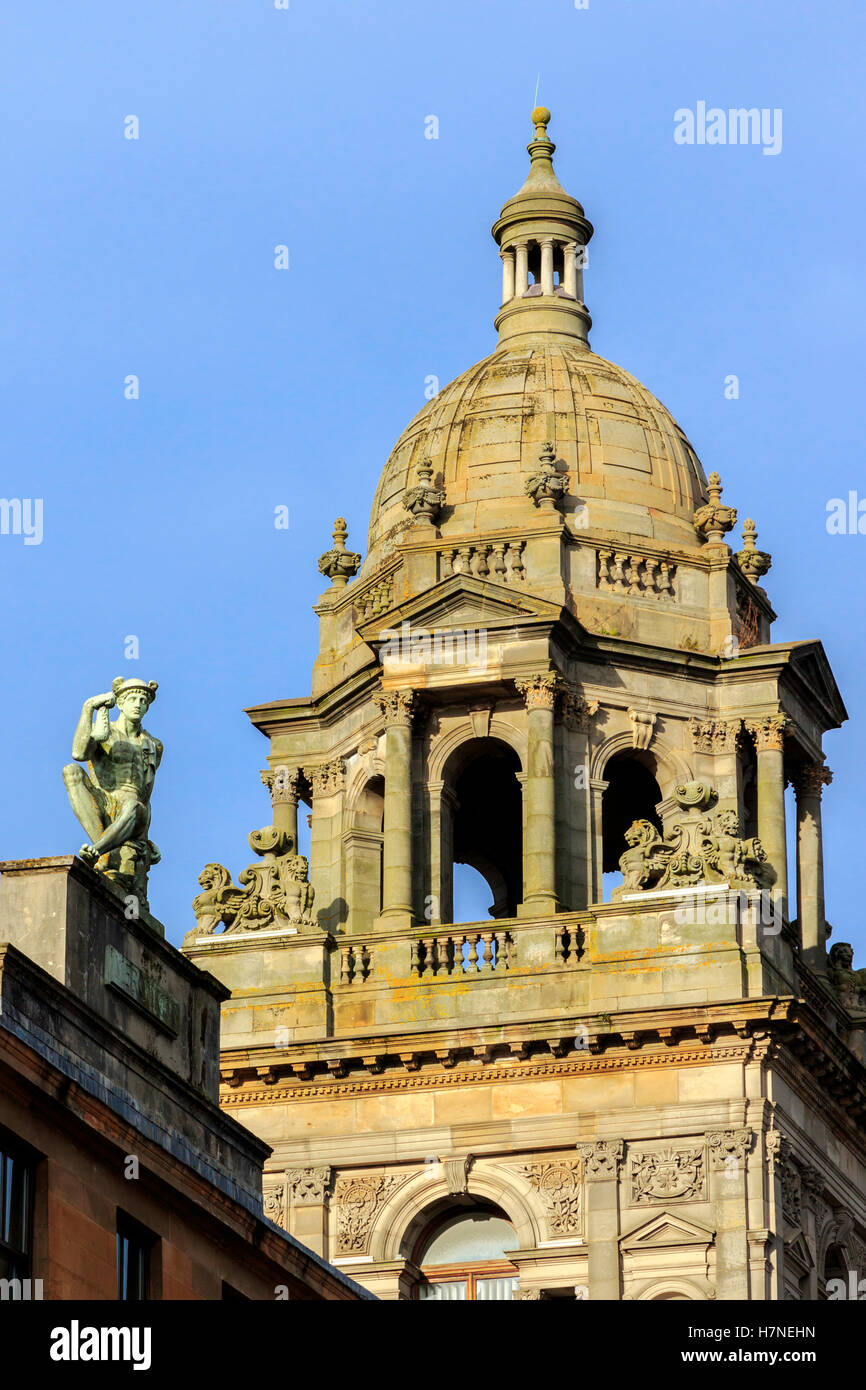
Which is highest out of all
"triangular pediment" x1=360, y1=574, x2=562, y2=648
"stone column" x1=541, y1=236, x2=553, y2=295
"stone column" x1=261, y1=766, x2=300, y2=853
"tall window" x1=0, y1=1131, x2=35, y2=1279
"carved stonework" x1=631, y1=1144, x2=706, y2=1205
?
"stone column" x1=541, y1=236, x2=553, y2=295

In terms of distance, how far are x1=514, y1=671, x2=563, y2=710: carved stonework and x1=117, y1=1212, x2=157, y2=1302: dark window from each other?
25359mm

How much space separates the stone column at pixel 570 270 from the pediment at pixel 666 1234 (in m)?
21.3

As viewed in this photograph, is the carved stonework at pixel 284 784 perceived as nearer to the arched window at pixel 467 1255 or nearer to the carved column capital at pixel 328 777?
the carved column capital at pixel 328 777

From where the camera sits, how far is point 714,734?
7675 centimetres

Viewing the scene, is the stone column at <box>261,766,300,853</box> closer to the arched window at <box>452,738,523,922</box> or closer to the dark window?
the arched window at <box>452,738,523,922</box>

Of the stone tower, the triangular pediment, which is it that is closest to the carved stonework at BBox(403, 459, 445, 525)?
the stone tower

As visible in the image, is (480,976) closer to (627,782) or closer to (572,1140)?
(572,1140)

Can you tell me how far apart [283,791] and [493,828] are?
16.7ft

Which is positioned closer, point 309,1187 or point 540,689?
point 309,1187

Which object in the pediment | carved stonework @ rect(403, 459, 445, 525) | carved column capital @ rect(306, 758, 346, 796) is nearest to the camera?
the pediment

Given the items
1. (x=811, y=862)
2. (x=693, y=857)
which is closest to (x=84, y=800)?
(x=693, y=857)

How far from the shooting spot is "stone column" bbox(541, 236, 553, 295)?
82.8m

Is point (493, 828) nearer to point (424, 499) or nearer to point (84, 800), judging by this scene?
point (424, 499)
